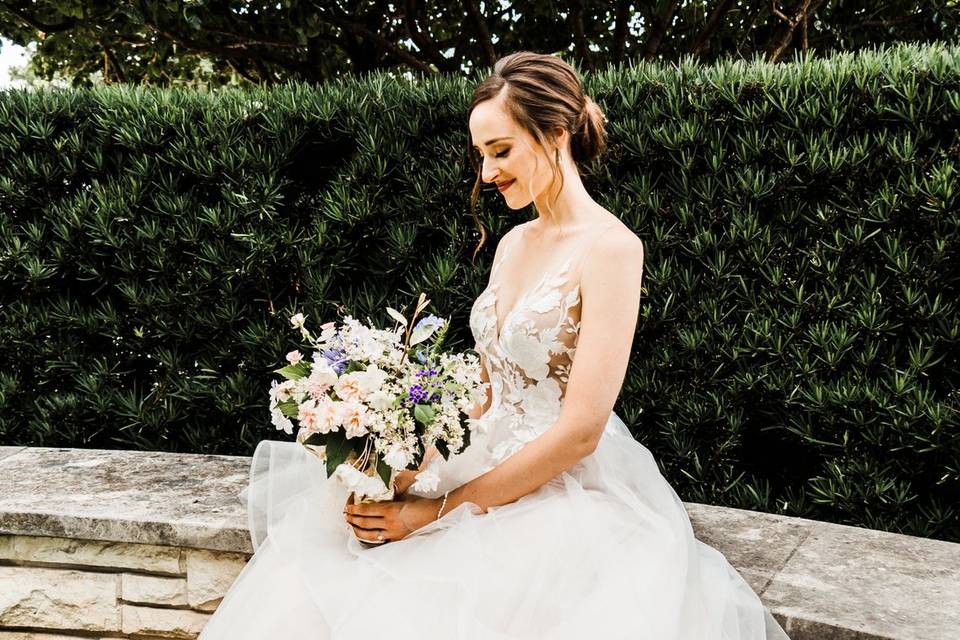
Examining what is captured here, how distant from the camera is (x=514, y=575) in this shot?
1.94 m

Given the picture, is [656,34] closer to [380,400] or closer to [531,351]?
[531,351]

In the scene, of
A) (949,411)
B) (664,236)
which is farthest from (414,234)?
(949,411)

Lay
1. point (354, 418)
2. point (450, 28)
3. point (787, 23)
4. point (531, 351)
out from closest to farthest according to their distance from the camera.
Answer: point (354, 418) → point (531, 351) → point (787, 23) → point (450, 28)

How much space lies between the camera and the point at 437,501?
7.32 feet

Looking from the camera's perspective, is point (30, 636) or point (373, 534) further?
point (30, 636)

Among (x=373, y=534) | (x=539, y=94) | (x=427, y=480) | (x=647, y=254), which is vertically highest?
(x=539, y=94)

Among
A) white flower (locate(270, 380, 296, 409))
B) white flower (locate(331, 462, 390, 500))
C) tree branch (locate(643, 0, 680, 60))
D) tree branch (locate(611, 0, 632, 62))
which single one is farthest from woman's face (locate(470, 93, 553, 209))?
tree branch (locate(611, 0, 632, 62))

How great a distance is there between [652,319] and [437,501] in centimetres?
147

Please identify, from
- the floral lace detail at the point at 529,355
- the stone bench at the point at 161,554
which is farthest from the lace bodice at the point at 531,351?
the stone bench at the point at 161,554

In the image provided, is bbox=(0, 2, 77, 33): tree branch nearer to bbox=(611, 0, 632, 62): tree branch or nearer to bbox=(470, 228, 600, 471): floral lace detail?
bbox=(611, 0, 632, 62): tree branch

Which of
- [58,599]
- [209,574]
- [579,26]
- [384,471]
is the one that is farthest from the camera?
[579,26]

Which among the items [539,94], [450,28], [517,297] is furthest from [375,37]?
[517,297]

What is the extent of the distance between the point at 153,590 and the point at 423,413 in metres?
1.49

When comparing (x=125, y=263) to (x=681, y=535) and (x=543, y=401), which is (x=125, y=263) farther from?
(x=681, y=535)
